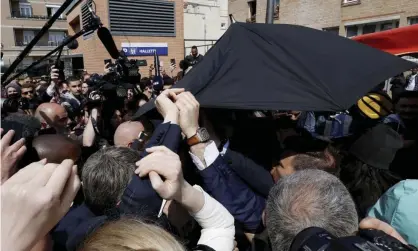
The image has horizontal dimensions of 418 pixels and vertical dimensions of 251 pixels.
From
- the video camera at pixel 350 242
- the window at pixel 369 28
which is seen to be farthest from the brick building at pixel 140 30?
the video camera at pixel 350 242

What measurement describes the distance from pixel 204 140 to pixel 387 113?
192 cm

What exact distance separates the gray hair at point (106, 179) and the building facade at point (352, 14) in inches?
477

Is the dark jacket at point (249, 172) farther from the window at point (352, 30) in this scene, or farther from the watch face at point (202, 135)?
the window at point (352, 30)

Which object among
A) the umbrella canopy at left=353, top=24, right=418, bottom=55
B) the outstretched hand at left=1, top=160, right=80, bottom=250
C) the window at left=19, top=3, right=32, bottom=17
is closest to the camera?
the outstretched hand at left=1, top=160, right=80, bottom=250

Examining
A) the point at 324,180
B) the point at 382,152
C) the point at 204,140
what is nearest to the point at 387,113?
the point at 382,152

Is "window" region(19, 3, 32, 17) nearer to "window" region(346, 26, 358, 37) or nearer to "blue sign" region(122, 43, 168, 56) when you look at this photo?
"blue sign" region(122, 43, 168, 56)

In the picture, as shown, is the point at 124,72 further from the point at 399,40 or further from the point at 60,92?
the point at 399,40

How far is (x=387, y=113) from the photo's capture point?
8.40 feet

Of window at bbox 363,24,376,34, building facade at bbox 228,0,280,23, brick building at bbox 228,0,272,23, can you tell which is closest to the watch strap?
window at bbox 363,24,376,34

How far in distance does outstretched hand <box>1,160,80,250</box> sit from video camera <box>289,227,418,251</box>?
50 cm

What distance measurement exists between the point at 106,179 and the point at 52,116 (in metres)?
1.66

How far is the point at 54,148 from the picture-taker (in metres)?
1.40

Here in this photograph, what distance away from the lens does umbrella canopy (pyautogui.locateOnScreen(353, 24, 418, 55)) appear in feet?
9.28

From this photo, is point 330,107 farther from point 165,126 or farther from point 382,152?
point 165,126
